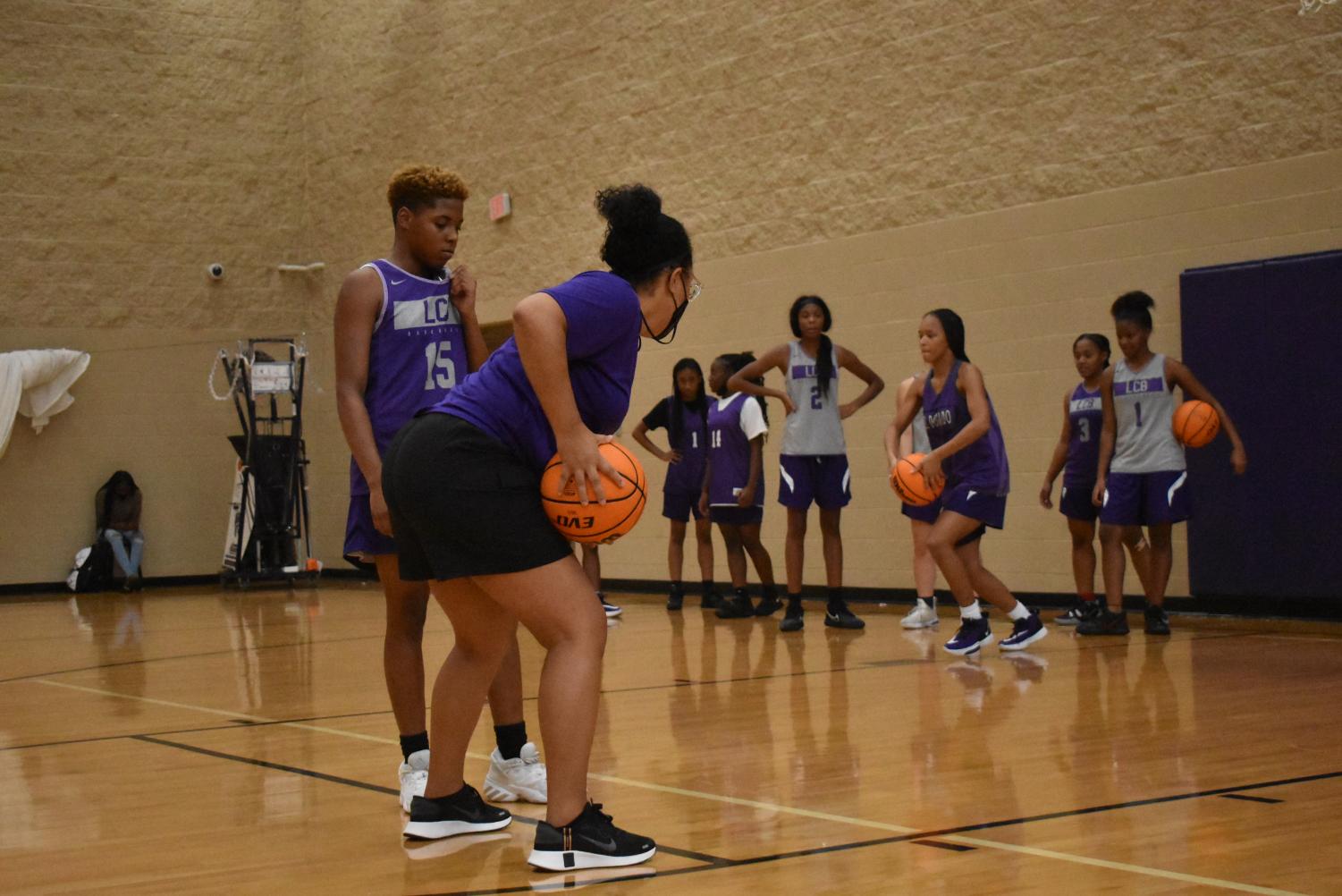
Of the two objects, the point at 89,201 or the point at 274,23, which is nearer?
the point at 89,201

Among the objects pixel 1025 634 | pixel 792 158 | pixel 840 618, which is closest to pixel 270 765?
pixel 1025 634

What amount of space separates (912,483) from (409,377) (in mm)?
3655

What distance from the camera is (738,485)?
9.30 metres

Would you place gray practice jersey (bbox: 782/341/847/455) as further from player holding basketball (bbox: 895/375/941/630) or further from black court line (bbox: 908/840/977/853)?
black court line (bbox: 908/840/977/853)

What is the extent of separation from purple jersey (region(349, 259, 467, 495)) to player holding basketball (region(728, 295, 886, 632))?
482 centimetres

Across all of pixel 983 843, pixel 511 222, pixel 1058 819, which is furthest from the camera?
pixel 511 222

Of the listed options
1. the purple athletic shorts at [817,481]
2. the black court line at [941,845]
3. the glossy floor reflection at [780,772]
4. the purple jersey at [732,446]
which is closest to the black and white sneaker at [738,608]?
the purple jersey at [732,446]

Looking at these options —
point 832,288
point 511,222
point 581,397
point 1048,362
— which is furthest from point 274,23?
point 581,397

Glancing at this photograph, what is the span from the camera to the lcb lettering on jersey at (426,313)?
3645mm

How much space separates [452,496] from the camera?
2859 millimetres

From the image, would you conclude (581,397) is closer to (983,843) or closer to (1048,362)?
(983,843)

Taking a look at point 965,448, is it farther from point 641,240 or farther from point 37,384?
point 37,384

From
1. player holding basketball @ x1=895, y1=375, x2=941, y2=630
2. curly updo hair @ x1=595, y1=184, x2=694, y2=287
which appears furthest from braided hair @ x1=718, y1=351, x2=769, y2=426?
curly updo hair @ x1=595, y1=184, x2=694, y2=287

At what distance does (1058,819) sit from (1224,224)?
18.0 feet
